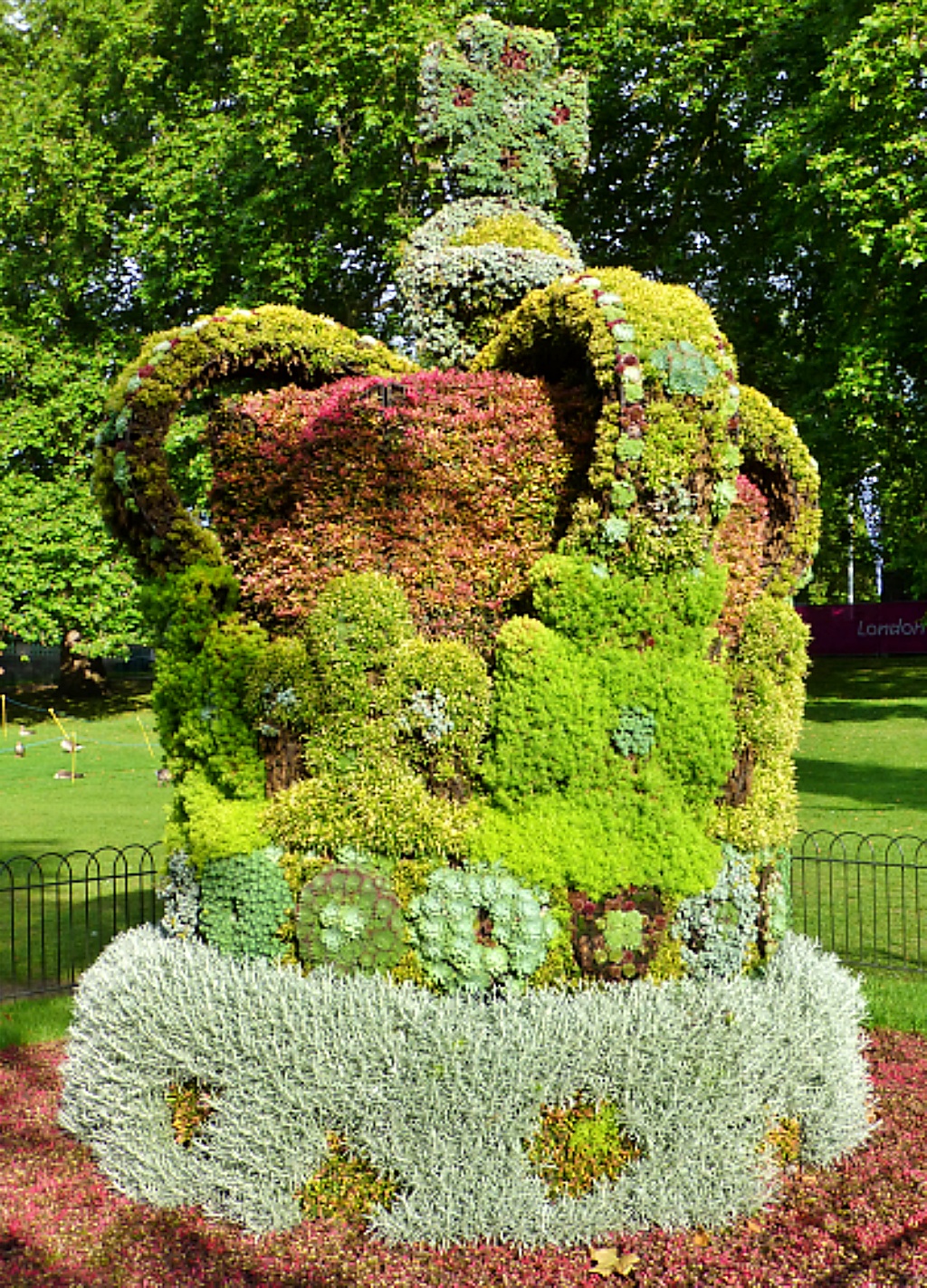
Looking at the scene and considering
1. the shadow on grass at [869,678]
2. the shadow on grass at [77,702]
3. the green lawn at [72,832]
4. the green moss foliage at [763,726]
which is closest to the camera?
the green moss foliage at [763,726]

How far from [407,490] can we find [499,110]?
3959mm

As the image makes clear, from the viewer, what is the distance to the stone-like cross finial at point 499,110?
314 inches

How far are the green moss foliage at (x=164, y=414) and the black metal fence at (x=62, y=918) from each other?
2.98 meters

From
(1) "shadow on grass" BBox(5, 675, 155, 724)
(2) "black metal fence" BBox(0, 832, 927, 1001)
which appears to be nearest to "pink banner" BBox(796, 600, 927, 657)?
(1) "shadow on grass" BBox(5, 675, 155, 724)

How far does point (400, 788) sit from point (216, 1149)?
1.75 metres

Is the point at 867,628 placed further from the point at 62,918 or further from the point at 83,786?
the point at 62,918

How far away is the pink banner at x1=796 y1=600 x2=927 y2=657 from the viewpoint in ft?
121

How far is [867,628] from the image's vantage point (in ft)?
124

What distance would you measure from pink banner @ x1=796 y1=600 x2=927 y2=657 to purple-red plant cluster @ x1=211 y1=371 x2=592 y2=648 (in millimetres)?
32497

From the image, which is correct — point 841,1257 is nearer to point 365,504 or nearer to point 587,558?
point 587,558

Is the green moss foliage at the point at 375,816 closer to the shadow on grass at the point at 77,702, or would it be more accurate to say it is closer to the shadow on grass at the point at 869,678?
the shadow on grass at the point at 77,702

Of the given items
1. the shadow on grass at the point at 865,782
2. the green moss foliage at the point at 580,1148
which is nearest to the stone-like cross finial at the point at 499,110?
the green moss foliage at the point at 580,1148

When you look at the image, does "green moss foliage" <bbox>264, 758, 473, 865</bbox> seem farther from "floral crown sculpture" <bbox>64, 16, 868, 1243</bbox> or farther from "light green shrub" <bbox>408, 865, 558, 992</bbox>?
"light green shrub" <bbox>408, 865, 558, 992</bbox>

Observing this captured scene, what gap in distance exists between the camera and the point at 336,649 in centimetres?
534
